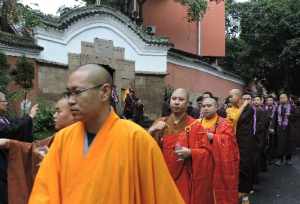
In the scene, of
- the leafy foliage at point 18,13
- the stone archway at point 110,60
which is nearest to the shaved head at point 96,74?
the leafy foliage at point 18,13

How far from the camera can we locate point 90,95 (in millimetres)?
3135

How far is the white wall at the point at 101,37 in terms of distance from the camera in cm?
1247

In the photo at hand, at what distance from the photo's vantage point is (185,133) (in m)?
5.24

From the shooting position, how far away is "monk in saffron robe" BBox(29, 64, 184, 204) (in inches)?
119

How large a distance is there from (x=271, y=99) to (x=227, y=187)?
7.03 metres

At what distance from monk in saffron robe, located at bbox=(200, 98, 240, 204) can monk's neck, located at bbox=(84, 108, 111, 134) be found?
2.77 metres

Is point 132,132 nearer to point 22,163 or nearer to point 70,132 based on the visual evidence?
point 70,132

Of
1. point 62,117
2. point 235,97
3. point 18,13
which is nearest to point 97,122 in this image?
point 62,117

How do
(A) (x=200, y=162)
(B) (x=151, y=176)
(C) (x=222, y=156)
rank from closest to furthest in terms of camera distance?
(B) (x=151, y=176) → (A) (x=200, y=162) → (C) (x=222, y=156)

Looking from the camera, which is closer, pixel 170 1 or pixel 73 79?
pixel 73 79

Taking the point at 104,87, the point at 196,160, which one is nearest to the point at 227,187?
the point at 196,160

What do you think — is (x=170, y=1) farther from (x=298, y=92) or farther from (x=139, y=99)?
(x=139, y=99)

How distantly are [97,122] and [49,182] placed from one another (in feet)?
1.40

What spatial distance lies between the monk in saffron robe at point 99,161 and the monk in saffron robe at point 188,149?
200 cm
